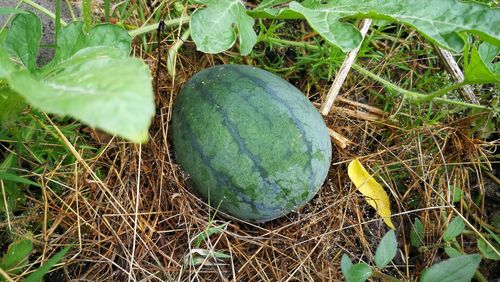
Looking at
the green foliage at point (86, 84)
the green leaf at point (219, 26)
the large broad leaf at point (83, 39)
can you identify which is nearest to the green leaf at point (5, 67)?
the green foliage at point (86, 84)

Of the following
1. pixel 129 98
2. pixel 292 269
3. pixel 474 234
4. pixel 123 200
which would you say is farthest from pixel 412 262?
pixel 129 98

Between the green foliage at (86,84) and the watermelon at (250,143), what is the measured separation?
1.28ft

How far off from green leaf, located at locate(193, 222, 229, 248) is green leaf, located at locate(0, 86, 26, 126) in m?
0.67

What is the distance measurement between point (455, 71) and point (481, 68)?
46 cm

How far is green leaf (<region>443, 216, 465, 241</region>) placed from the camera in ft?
5.89

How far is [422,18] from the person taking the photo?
1365 mm

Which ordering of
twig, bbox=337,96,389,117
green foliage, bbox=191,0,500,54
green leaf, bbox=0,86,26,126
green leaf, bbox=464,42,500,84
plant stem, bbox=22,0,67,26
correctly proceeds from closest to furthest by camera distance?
green leaf, bbox=0,86,26,126 < green foliage, bbox=191,0,500,54 < green leaf, bbox=464,42,500,84 < plant stem, bbox=22,0,67,26 < twig, bbox=337,96,389,117

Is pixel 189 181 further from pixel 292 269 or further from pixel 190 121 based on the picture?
pixel 292 269

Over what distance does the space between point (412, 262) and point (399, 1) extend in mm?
963

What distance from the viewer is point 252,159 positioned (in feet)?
5.21

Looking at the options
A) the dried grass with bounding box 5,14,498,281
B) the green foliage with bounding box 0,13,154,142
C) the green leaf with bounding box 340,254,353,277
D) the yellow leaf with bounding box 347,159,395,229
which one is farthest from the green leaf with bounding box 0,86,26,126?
the yellow leaf with bounding box 347,159,395,229

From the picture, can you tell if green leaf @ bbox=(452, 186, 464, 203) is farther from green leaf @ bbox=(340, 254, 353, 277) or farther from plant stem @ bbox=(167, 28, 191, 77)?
plant stem @ bbox=(167, 28, 191, 77)

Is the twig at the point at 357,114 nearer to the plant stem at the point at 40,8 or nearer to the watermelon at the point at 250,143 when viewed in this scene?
the watermelon at the point at 250,143

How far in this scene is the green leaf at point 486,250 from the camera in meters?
1.86
